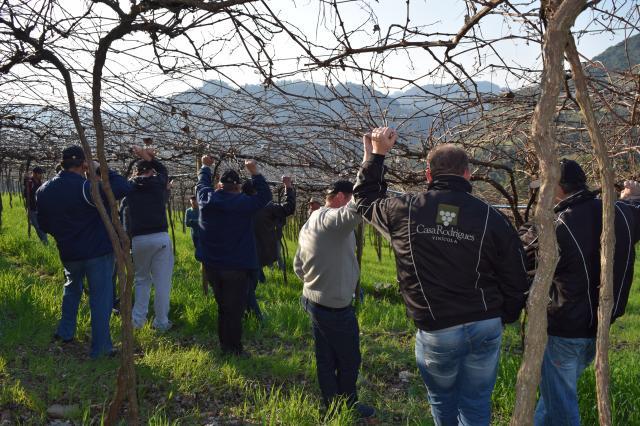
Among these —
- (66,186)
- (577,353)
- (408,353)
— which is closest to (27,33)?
(66,186)

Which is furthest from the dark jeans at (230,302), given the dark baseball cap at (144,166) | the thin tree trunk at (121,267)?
the thin tree trunk at (121,267)

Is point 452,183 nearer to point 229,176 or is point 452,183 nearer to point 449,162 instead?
point 449,162

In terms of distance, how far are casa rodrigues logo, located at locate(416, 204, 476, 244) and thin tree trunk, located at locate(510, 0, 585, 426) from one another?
88 centimetres

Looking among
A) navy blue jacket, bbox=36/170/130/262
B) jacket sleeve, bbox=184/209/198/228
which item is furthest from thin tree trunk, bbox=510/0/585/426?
jacket sleeve, bbox=184/209/198/228

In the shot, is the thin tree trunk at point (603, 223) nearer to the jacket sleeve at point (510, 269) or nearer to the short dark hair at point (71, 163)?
the jacket sleeve at point (510, 269)

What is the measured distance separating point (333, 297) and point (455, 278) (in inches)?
44.2

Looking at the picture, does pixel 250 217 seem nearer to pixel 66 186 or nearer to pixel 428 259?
pixel 66 186

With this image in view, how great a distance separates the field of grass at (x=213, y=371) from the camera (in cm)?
315

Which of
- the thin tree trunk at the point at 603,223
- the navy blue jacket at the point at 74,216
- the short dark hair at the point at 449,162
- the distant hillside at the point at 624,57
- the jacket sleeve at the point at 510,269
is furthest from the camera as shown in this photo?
the navy blue jacket at the point at 74,216

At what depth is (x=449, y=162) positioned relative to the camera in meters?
2.32

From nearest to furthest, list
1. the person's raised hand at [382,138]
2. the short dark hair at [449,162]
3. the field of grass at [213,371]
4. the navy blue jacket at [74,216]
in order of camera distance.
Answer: the short dark hair at [449,162]
the person's raised hand at [382,138]
the field of grass at [213,371]
the navy blue jacket at [74,216]

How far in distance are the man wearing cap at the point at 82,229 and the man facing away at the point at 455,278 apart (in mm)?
2614

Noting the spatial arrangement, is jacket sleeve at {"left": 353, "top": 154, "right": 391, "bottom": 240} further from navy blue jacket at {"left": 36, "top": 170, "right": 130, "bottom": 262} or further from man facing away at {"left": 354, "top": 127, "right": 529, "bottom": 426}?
navy blue jacket at {"left": 36, "top": 170, "right": 130, "bottom": 262}

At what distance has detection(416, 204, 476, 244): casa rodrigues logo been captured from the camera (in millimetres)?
2219
